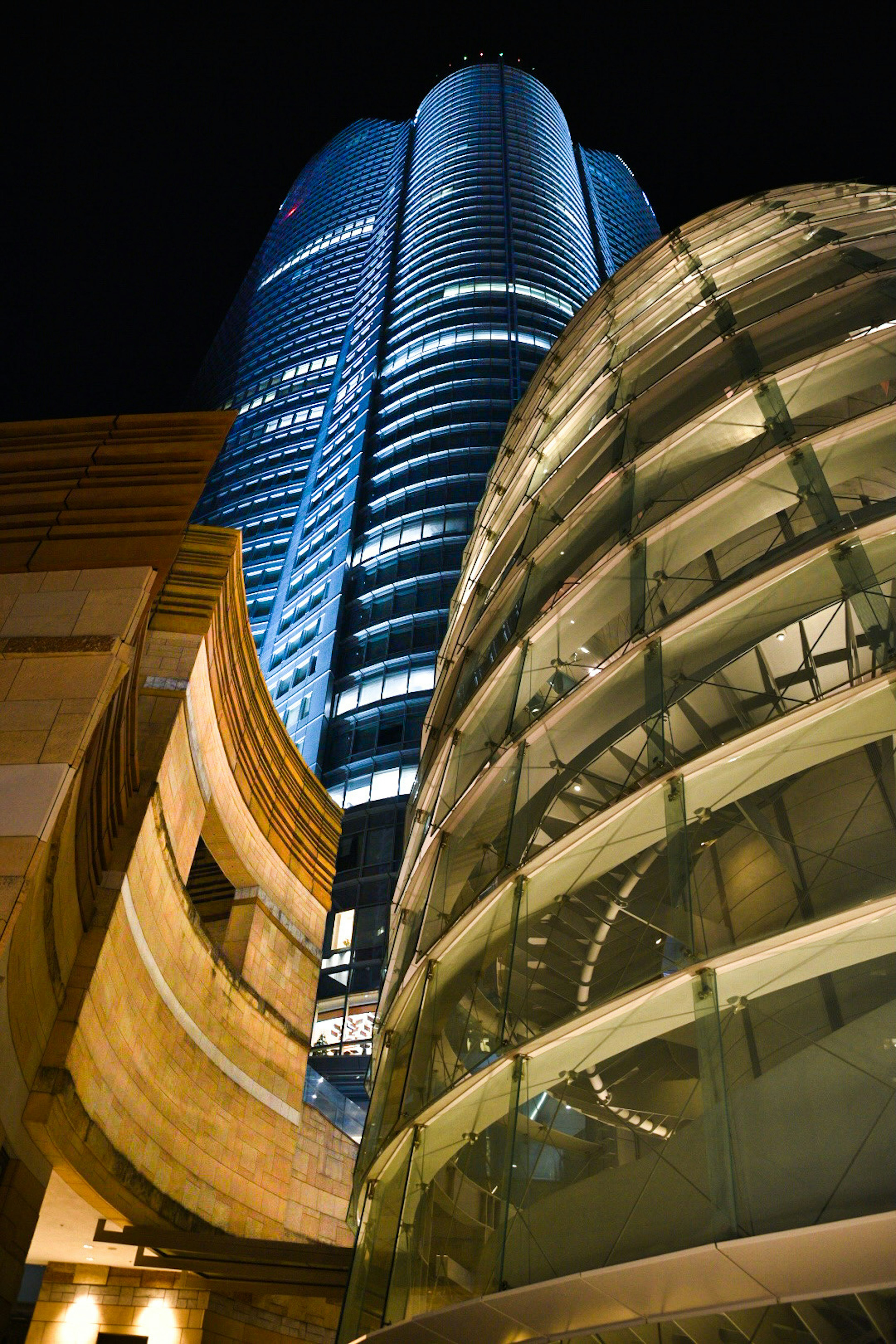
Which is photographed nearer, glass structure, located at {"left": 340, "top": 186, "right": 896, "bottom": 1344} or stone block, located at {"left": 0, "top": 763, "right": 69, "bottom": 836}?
glass structure, located at {"left": 340, "top": 186, "right": 896, "bottom": 1344}

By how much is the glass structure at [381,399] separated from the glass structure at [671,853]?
26015 mm

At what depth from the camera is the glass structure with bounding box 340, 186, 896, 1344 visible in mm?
7164

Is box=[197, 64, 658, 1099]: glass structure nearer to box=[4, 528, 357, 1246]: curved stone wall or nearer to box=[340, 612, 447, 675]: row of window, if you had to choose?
box=[340, 612, 447, 675]: row of window

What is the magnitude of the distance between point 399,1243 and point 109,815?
6.90 meters

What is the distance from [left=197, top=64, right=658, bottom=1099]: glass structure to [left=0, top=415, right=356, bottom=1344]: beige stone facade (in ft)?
58.2

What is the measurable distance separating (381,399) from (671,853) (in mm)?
73876

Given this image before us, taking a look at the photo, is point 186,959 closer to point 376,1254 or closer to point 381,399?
point 376,1254

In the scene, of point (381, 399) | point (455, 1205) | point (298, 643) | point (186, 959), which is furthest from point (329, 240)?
point (455, 1205)

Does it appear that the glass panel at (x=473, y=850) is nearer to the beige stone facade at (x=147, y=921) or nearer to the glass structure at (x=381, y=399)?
the beige stone facade at (x=147, y=921)

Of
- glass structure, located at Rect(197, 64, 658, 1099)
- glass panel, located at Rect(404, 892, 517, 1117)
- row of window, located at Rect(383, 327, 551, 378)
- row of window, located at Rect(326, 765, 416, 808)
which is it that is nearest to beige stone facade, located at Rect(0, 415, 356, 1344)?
glass panel, located at Rect(404, 892, 517, 1117)

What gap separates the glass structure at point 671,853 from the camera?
7.16m

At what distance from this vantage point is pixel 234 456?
9931 centimetres

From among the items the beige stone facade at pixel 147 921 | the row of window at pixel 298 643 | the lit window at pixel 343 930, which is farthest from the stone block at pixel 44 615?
the row of window at pixel 298 643

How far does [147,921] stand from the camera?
48.8 ft
